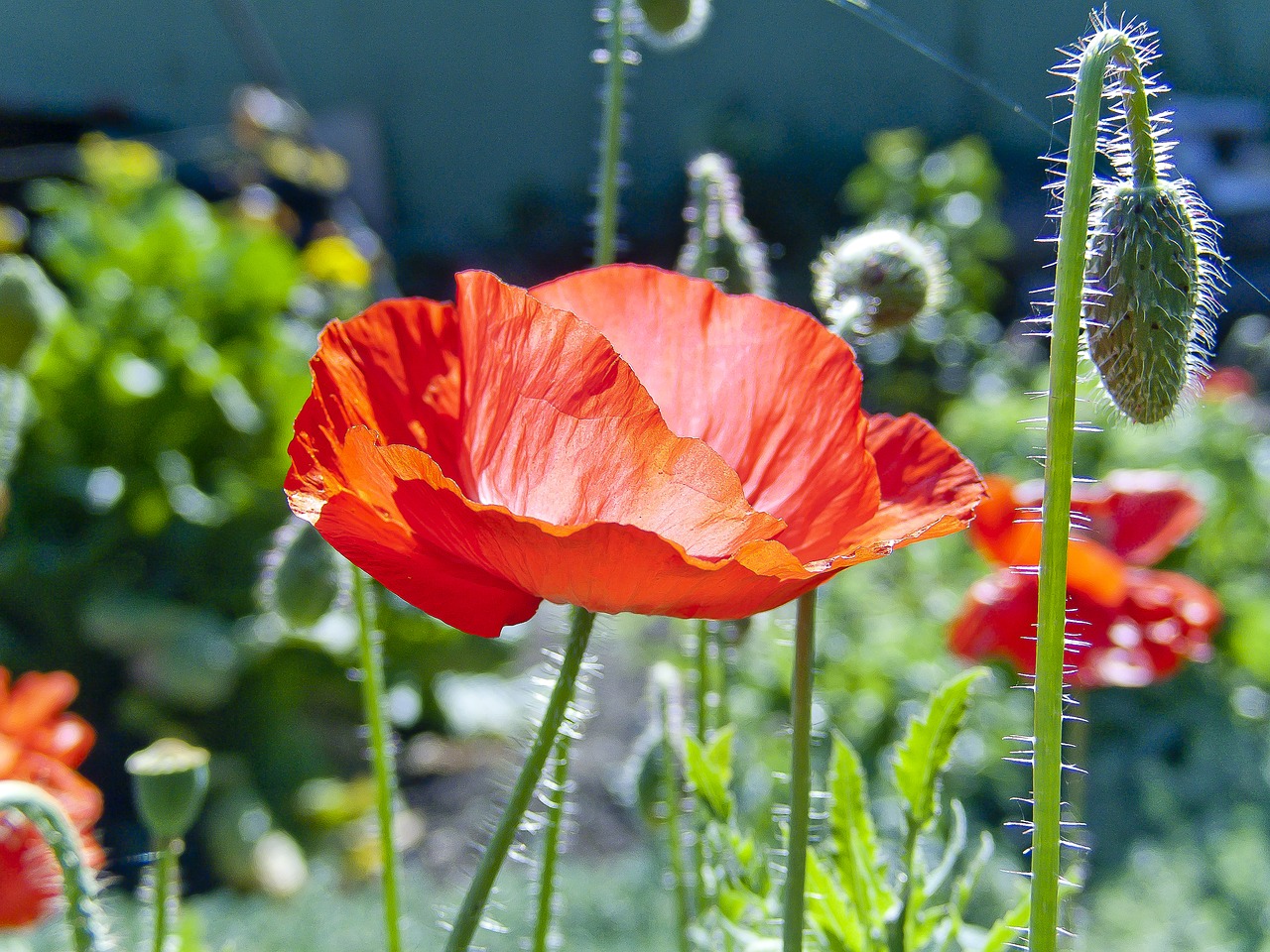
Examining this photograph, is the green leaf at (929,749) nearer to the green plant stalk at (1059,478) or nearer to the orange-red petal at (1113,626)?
the green plant stalk at (1059,478)

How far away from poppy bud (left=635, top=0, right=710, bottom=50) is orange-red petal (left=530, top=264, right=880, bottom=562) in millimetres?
334

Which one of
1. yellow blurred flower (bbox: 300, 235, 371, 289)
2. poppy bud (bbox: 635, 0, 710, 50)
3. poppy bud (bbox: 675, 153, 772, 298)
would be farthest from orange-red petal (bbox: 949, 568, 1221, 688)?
yellow blurred flower (bbox: 300, 235, 371, 289)

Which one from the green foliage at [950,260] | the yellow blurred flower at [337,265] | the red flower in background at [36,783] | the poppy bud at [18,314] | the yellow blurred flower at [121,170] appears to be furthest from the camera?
the green foliage at [950,260]

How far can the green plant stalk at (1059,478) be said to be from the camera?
0.30 meters

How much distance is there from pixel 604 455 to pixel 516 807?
11 cm

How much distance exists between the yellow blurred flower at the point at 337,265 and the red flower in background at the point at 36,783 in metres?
2.17

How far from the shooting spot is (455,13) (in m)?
6.64

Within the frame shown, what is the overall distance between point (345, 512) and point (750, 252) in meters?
0.43

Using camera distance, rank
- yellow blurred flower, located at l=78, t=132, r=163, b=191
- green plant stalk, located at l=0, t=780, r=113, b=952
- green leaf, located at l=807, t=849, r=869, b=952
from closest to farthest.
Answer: green plant stalk, located at l=0, t=780, r=113, b=952, green leaf, located at l=807, t=849, r=869, b=952, yellow blurred flower, located at l=78, t=132, r=163, b=191

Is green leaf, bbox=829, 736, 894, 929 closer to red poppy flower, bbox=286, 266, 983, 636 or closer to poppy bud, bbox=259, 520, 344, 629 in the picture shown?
red poppy flower, bbox=286, 266, 983, 636

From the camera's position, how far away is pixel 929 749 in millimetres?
485

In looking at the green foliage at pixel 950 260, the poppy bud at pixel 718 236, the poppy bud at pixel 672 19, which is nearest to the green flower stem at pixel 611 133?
the poppy bud at pixel 718 236

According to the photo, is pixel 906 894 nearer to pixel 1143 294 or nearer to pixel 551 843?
pixel 551 843

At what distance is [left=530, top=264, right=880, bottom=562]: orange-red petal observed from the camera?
398 mm
